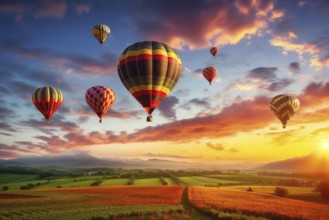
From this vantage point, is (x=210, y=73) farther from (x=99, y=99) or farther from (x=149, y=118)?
(x=149, y=118)

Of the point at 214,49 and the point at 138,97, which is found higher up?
the point at 214,49

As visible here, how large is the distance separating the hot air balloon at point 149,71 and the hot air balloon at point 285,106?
2740 centimetres

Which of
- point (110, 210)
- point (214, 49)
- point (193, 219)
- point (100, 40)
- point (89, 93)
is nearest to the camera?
point (193, 219)

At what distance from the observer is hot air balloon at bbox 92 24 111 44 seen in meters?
55.5

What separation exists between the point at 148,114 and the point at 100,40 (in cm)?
2335

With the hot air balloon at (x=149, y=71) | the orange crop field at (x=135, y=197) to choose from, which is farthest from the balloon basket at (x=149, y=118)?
the orange crop field at (x=135, y=197)

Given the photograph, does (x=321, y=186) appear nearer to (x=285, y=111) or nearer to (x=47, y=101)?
(x=285, y=111)

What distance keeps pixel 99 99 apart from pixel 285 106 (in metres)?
35.0

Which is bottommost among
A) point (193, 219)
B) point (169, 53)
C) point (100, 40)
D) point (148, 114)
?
point (193, 219)

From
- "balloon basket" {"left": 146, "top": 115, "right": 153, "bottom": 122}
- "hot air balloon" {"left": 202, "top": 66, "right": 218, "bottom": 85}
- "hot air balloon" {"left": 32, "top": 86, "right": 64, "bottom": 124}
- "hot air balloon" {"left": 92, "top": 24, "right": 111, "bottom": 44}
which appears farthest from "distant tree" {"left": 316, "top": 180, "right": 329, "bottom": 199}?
"hot air balloon" {"left": 32, "top": 86, "right": 64, "bottom": 124}

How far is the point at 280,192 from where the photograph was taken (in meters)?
63.0

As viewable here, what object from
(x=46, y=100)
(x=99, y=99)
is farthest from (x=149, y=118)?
(x=46, y=100)

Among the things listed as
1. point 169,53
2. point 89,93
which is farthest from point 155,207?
point 89,93

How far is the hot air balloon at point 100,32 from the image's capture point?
5547 cm
